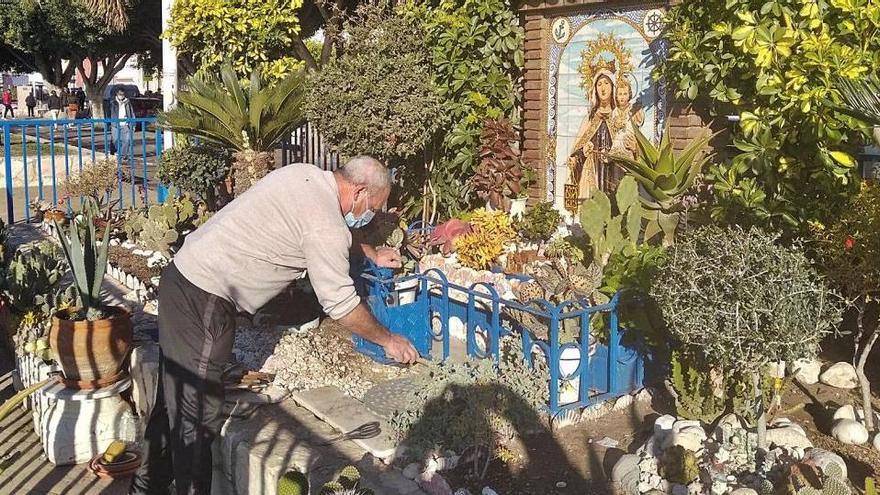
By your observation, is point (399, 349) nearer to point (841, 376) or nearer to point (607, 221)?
point (607, 221)

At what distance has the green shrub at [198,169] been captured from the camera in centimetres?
917

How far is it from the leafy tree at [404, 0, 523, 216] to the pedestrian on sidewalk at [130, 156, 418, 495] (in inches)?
144

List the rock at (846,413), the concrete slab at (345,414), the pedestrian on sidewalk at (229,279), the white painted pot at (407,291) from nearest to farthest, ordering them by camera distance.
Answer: the pedestrian on sidewalk at (229,279), the concrete slab at (345,414), the rock at (846,413), the white painted pot at (407,291)

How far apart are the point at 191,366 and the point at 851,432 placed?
122 inches

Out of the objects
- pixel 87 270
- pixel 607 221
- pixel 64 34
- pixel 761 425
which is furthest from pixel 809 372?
pixel 64 34

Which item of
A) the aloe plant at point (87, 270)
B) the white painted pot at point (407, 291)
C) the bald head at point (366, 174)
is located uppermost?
the bald head at point (366, 174)

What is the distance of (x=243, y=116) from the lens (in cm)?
776

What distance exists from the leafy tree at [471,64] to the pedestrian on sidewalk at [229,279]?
366 cm

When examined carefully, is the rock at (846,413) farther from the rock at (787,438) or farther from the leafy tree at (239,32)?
the leafy tree at (239,32)

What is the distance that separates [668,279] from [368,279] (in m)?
2.39

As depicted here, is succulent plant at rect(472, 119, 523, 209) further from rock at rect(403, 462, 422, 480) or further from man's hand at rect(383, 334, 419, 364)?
rock at rect(403, 462, 422, 480)

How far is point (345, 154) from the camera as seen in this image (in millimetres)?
7457

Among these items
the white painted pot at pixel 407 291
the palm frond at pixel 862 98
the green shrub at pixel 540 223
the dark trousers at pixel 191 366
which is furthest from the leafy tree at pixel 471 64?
the dark trousers at pixel 191 366

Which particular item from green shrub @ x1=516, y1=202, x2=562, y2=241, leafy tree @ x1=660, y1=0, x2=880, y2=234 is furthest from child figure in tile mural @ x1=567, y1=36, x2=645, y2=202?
leafy tree @ x1=660, y1=0, x2=880, y2=234
